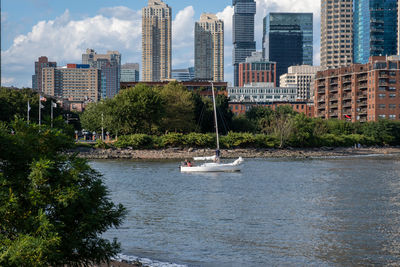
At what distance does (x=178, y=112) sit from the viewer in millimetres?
136250

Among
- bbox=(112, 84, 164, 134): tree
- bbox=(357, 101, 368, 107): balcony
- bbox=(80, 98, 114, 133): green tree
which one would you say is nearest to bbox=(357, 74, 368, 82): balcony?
bbox=(357, 101, 368, 107): balcony

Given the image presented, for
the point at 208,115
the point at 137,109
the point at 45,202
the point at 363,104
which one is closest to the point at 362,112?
the point at 363,104

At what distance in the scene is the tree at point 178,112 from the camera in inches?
5330

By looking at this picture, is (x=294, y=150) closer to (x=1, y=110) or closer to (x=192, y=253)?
(x=1, y=110)

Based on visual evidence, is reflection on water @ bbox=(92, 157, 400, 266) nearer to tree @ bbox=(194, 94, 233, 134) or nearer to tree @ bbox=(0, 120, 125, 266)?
tree @ bbox=(0, 120, 125, 266)

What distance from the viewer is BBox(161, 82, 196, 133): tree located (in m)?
135

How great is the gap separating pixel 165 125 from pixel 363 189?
8262 centimetres

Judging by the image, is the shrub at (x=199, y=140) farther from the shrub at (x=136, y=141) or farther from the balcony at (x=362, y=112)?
the balcony at (x=362, y=112)

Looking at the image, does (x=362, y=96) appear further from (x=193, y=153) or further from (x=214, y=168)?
(x=214, y=168)

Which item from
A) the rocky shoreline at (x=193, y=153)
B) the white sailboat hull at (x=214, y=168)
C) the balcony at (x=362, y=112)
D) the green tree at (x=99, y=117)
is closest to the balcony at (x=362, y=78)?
the balcony at (x=362, y=112)

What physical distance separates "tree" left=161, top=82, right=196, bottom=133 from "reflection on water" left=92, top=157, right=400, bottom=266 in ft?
216

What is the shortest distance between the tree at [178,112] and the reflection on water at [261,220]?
65972mm

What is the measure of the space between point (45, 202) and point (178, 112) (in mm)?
118776

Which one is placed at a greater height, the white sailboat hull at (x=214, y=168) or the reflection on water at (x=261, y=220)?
the white sailboat hull at (x=214, y=168)
